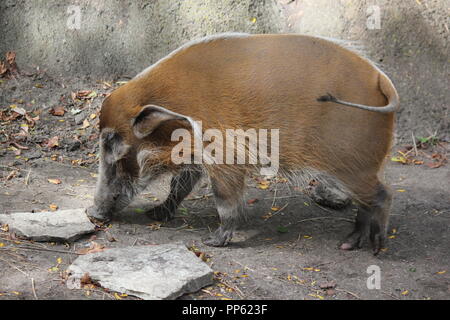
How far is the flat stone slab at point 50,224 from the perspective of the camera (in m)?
4.34

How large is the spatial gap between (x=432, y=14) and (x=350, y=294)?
357cm

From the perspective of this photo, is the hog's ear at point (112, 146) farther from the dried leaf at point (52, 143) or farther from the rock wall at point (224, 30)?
the rock wall at point (224, 30)

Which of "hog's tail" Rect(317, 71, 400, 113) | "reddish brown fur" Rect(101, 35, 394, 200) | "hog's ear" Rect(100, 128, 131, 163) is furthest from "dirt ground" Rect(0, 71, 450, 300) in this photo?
"hog's tail" Rect(317, 71, 400, 113)

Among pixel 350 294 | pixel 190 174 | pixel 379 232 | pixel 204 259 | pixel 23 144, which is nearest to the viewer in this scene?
pixel 350 294

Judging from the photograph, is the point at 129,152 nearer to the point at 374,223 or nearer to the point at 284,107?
the point at 284,107

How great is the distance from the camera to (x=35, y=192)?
5.21 meters

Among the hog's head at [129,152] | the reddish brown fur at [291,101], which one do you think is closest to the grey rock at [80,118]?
the hog's head at [129,152]

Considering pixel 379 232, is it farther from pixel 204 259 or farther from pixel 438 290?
pixel 204 259

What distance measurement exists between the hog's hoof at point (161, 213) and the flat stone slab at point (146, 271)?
2.53 ft

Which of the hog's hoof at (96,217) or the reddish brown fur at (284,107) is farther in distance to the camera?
the hog's hoof at (96,217)

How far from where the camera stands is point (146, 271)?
3.87 m

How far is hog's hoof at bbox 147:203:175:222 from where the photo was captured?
4.99m

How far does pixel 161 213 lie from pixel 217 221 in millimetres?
461
